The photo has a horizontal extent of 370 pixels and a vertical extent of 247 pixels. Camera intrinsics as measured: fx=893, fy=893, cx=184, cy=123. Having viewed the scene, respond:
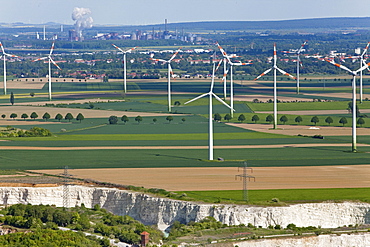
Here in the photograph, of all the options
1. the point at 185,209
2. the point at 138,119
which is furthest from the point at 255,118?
the point at 185,209

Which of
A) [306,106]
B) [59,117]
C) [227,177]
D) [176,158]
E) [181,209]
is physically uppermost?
[306,106]

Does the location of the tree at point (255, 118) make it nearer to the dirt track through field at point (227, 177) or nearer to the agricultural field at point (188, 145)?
the agricultural field at point (188, 145)

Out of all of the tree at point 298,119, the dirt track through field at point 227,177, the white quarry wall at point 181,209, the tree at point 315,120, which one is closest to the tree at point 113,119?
the tree at point 298,119

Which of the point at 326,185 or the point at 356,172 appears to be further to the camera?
the point at 356,172

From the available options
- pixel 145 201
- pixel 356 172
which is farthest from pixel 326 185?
pixel 145 201

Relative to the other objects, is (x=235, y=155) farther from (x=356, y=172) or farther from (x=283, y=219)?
(x=283, y=219)

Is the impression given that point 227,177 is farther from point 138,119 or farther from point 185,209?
point 138,119
